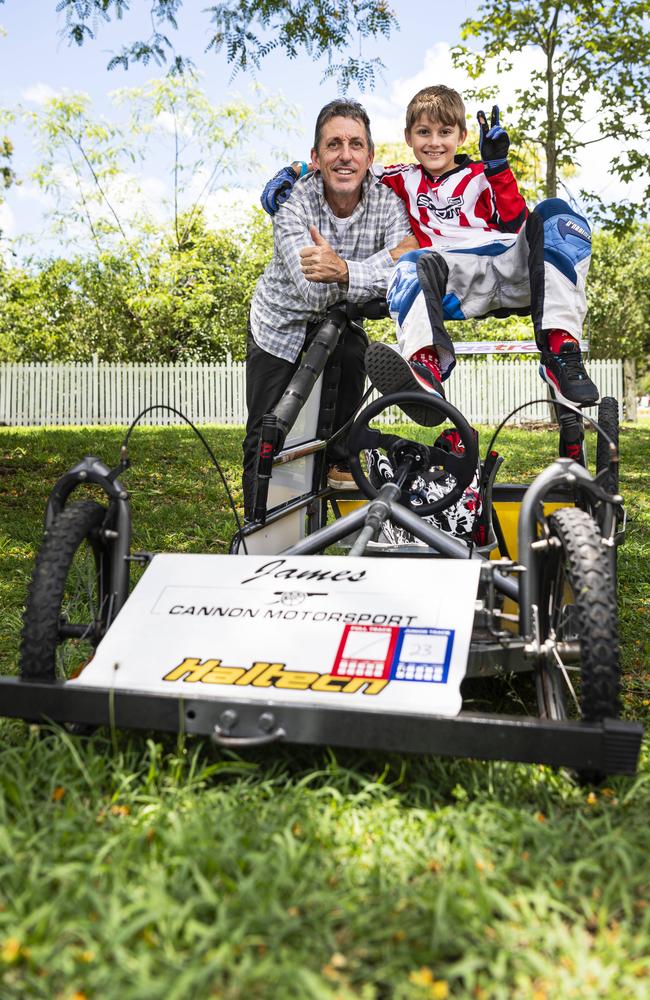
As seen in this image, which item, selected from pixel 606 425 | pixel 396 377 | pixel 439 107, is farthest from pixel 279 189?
pixel 606 425

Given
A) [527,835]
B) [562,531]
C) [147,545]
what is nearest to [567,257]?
[562,531]

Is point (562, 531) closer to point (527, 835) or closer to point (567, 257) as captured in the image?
point (527, 835)

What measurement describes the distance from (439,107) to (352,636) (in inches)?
105

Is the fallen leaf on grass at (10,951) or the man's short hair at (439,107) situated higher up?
the man's short hair at (439,107)

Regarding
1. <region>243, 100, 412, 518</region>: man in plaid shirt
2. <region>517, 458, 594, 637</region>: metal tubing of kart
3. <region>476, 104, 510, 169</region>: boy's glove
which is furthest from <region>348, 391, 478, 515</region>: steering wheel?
<region>476, 104, 510, 169</region>: boy's glove

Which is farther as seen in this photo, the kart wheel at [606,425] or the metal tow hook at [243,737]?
the kart wheel at [606,425]

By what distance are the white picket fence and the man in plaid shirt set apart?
1650 centimetres

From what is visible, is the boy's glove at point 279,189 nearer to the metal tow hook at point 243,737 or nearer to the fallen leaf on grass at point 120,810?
the metal tow hook at point 243,737

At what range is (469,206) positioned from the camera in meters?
4.06

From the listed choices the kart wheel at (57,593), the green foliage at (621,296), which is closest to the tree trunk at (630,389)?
the green foliage at (621,296)

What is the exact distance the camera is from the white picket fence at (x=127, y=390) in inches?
836

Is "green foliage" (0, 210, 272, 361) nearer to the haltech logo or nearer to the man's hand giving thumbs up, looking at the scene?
the man's hand giving thumbs up

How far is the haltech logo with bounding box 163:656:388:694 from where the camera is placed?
7.56 feet

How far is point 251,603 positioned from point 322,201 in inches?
93.7
